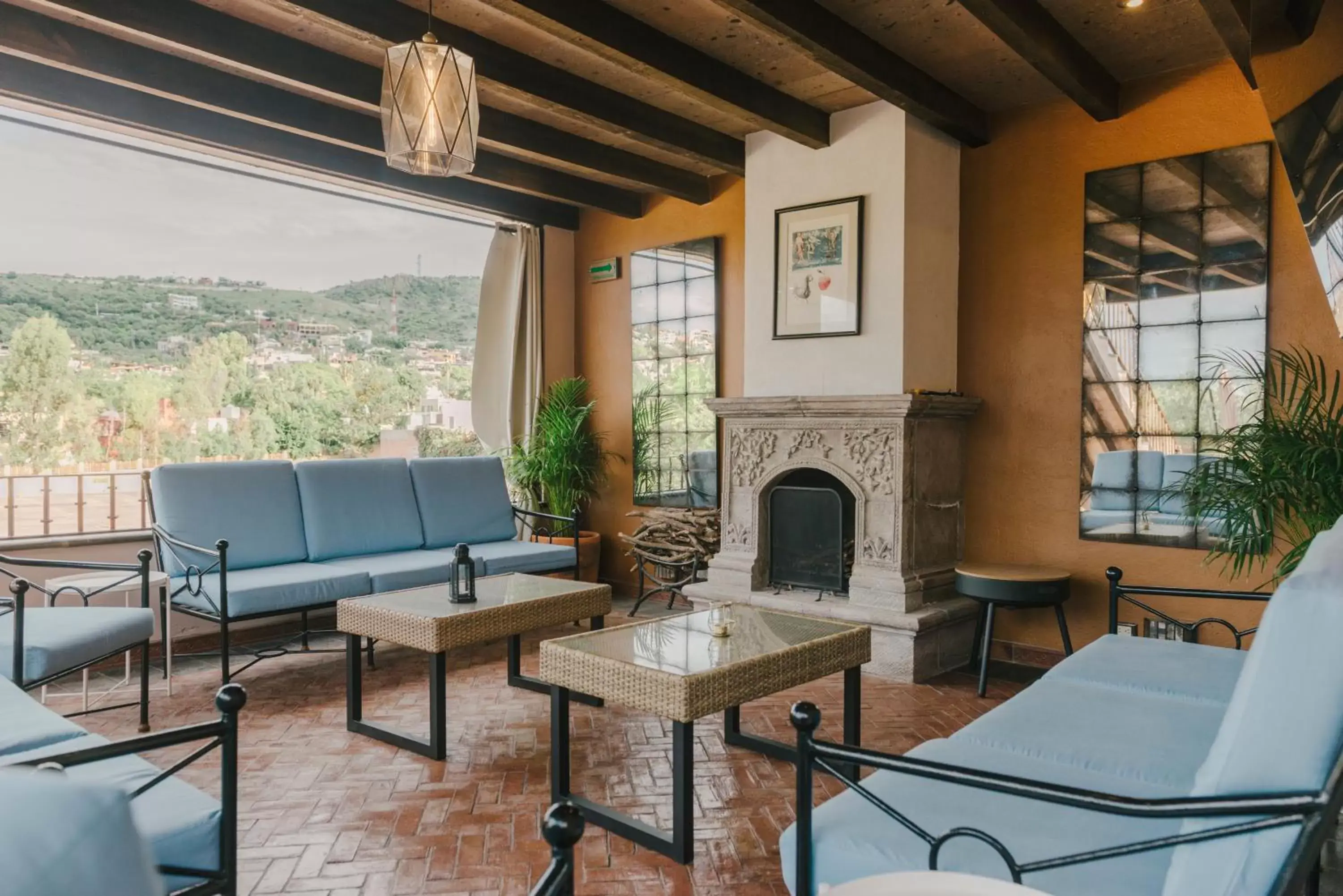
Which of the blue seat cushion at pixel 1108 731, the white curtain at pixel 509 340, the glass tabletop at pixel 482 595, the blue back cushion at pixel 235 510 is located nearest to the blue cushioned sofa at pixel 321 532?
the blue back cushion at pixel 235 510

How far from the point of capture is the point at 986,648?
13.5 ft

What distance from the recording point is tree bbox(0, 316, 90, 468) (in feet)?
Result: 16.2

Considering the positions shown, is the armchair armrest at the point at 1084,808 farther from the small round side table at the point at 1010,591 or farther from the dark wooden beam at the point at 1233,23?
the dark wooden beam at the point at 1233,23

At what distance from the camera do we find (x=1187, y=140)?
4.19 metres

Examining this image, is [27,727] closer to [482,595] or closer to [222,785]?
[222,785]

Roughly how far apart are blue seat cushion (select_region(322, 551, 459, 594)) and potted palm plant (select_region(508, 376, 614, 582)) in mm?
1265

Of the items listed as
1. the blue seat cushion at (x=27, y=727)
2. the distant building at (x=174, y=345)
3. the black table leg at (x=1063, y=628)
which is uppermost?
the distant building at (x=174, y=345)

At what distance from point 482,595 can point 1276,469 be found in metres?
3.26

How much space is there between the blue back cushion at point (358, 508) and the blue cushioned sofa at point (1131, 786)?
12.4ft

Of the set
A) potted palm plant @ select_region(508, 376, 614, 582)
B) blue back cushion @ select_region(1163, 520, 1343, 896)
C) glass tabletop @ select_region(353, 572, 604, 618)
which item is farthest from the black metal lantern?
blue back cushion @ select_region(1163, 520, 1343, 896)

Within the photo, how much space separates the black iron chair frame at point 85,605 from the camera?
2939 mm

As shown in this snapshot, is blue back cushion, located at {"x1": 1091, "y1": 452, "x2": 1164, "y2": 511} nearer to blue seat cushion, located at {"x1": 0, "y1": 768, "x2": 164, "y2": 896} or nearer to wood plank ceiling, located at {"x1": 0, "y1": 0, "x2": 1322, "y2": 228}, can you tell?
wood plank ceiling, located at {"x1": 0, "y1": 0, "x2": 1322, "y2": 228}

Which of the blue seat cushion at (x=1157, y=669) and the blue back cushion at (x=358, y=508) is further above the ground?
the blue back cushion at (x=358, y=508)


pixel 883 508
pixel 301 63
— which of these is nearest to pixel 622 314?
pixel 883 508
